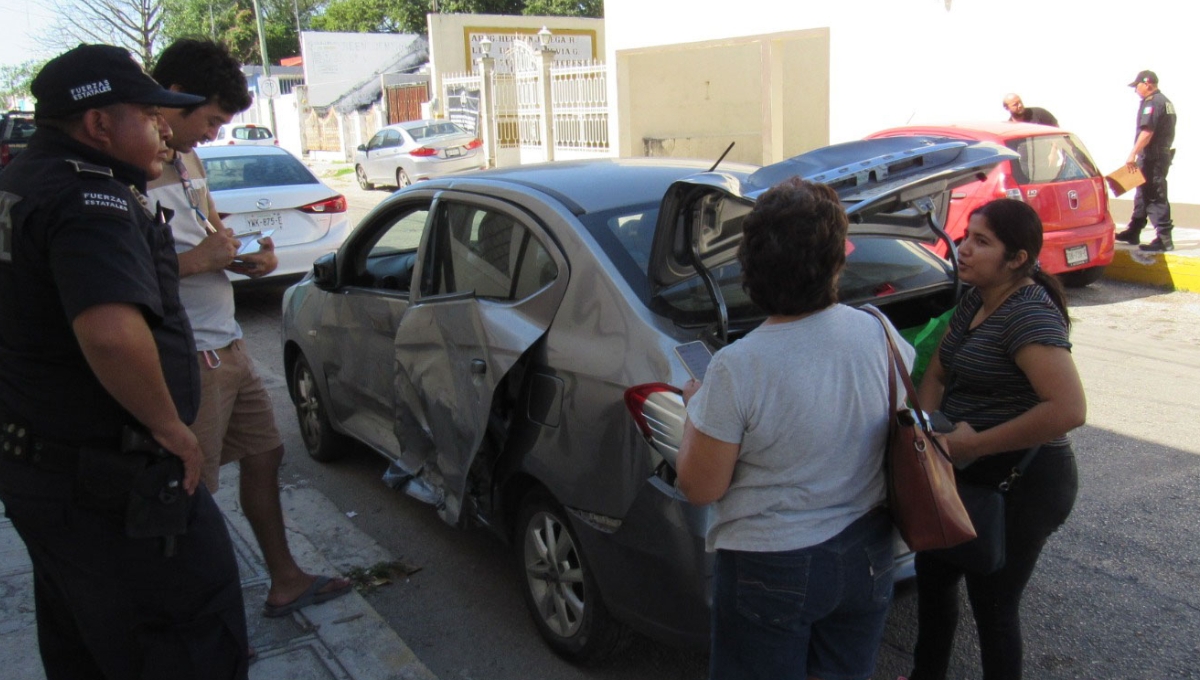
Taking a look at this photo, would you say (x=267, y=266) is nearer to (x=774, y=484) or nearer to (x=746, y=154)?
(x=774, y=484)

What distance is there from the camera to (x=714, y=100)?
2070cm

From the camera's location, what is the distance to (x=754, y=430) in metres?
2.02

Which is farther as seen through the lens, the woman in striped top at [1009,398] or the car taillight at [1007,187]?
the car taillight at [1007,187]

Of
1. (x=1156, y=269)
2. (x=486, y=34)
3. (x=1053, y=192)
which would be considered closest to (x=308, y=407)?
(x=1053, y=192)

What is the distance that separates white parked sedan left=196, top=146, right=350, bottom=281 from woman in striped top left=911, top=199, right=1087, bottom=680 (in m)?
6.80

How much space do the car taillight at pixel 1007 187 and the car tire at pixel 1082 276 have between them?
1.36m

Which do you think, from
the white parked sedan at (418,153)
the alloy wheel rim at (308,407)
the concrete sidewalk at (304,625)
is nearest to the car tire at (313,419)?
the alloy wheel rim at (308,407)

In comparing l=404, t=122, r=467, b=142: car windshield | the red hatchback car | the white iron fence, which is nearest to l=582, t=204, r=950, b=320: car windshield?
the red hatchback car

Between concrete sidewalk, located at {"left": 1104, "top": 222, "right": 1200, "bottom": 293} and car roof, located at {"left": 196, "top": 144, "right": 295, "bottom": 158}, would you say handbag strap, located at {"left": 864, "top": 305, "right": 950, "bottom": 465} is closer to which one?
concrete sidewalk, located at {"left": 1104, "top": 222, "right": 1200, "bottom": 293}

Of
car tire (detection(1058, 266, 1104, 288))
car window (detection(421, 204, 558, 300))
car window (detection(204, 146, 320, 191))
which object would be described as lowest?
car tire (detection(1058, 266, 1104, 288))

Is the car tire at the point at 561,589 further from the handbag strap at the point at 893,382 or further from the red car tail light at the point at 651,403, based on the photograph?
the handbag strap at the point at 893,382

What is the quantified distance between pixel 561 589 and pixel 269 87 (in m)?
41.1

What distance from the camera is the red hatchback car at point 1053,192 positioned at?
26.5 ft

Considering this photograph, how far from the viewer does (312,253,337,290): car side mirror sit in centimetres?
486
